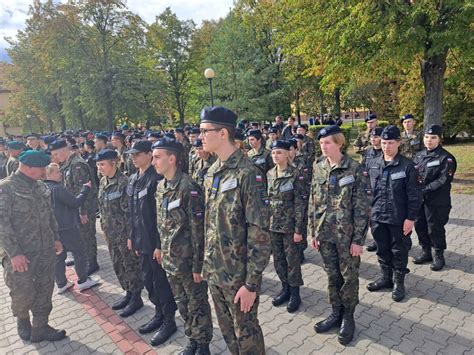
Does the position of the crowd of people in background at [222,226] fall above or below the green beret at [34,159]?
below

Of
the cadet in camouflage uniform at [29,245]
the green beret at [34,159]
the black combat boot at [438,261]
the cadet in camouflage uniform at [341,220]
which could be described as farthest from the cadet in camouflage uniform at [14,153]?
the black combat boot at [438,261]

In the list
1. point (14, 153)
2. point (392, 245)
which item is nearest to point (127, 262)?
point (392, 245)

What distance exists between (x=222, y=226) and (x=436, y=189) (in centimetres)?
412

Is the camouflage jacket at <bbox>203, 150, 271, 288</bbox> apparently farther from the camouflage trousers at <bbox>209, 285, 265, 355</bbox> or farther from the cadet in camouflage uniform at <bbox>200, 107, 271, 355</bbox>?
the camouflage trousers at <bbox>209, 285, 265, 355</bbox>

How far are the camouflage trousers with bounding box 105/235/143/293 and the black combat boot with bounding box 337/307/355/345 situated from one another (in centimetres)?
285

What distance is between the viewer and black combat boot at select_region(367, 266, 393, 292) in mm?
4801

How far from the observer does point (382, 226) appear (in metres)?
4.63

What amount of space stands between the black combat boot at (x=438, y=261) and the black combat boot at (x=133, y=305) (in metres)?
4.65

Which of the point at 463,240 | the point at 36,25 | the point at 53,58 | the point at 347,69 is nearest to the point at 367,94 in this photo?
the point at 347,69

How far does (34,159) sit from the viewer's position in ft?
13.5

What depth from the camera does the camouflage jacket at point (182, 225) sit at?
3305mm

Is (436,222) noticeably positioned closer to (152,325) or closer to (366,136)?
(366,136)

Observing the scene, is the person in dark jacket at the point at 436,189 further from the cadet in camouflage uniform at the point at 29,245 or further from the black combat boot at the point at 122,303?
the cadet in camouflage uniform at the point at 29,245

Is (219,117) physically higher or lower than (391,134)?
higher
